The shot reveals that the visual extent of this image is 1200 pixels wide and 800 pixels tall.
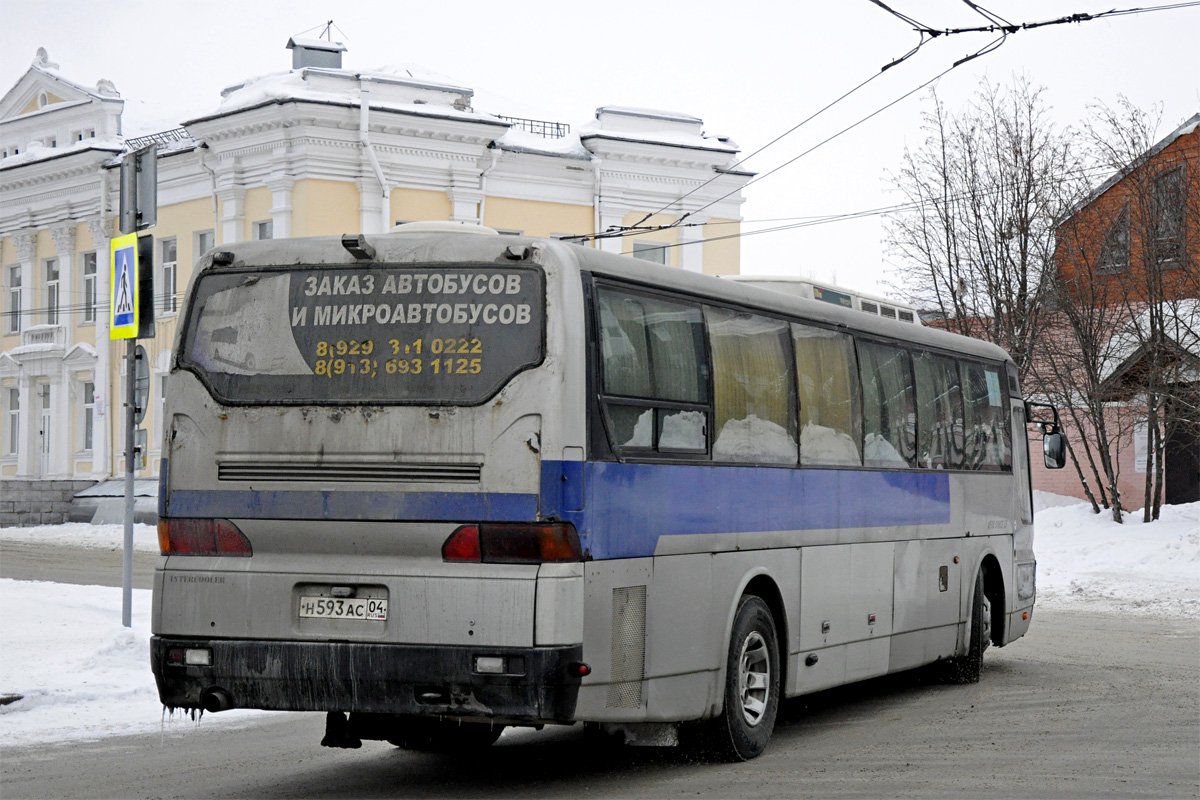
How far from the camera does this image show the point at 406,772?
8.88 metres

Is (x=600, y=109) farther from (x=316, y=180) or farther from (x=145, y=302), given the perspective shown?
(x=145, y=302)

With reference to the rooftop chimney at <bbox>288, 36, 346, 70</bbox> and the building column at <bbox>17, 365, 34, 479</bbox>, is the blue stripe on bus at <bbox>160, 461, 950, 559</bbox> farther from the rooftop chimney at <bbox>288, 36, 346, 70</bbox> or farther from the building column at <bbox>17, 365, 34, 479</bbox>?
the building column at <bbox>17, 365, 34, 479</bbox>

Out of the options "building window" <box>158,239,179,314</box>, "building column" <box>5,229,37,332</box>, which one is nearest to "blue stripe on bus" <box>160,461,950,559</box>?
"building window" <box>158,239,179,314</box>

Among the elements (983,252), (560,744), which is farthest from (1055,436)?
(983,252)

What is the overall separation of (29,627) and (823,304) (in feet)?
24.9

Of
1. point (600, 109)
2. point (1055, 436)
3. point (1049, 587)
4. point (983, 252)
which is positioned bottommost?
point (1049, 587)

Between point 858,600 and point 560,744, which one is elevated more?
point 858,600

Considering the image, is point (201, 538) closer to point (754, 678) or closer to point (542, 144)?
point (754, 678)

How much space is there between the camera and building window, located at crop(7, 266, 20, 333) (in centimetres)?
4703

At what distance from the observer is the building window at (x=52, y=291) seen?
1807 inches

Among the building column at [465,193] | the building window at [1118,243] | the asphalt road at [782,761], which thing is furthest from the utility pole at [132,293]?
the building column at [465,193]

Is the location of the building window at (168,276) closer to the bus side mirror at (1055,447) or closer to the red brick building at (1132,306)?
the red brick building at (1132,306)

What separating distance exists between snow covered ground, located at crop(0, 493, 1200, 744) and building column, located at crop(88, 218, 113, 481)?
24.7m

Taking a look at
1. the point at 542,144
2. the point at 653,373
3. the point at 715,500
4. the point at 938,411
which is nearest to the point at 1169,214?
the point at 542,144
